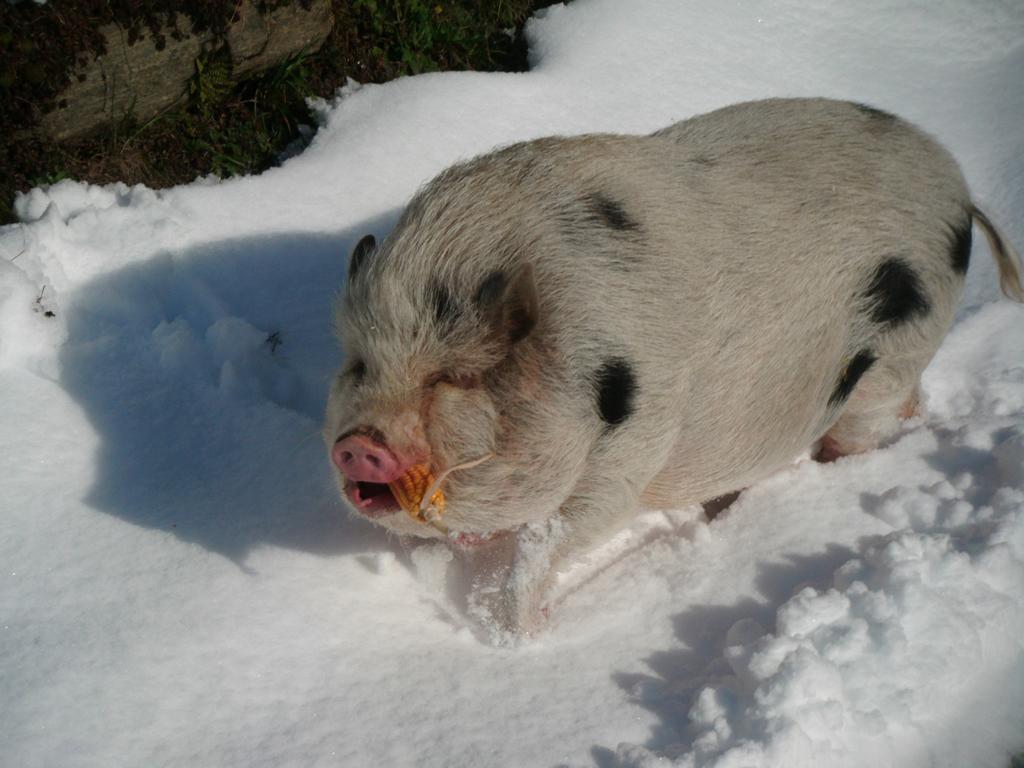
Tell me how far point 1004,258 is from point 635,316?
183 cm

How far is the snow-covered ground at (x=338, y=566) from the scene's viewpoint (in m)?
2.58

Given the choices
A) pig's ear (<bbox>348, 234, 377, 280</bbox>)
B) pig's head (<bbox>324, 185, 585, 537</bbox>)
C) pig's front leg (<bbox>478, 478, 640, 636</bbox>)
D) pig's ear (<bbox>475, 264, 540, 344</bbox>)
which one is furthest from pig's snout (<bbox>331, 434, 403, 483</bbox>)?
pig's front leg (<bbox>478, 478, 640, 636</bbox>)

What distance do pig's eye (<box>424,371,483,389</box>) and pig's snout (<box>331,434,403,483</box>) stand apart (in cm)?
21

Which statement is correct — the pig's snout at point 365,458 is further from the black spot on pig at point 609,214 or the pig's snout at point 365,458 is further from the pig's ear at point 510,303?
the black spot on pig at point 609,214

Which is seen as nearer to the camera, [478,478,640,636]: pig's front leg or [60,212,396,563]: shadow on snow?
[478,478,640,636]: pig's front leg

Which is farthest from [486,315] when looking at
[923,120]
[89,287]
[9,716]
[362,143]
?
[923,120]

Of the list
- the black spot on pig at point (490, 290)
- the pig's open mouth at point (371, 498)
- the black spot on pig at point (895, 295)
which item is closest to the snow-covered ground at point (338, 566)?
the pig's open mouth at point (371, 498)

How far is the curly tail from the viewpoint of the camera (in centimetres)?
365

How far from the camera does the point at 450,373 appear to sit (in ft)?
8.38

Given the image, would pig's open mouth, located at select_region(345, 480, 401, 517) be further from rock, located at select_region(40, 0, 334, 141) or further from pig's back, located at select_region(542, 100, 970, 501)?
rock, located at select_region(40, 0, 334, 141)

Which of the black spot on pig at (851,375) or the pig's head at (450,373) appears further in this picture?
the black spot on pig at (851,375)

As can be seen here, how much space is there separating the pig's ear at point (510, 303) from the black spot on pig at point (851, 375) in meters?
1.32

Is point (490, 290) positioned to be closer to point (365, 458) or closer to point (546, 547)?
point (365, 458)

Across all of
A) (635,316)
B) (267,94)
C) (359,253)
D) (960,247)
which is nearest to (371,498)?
(359,253)
